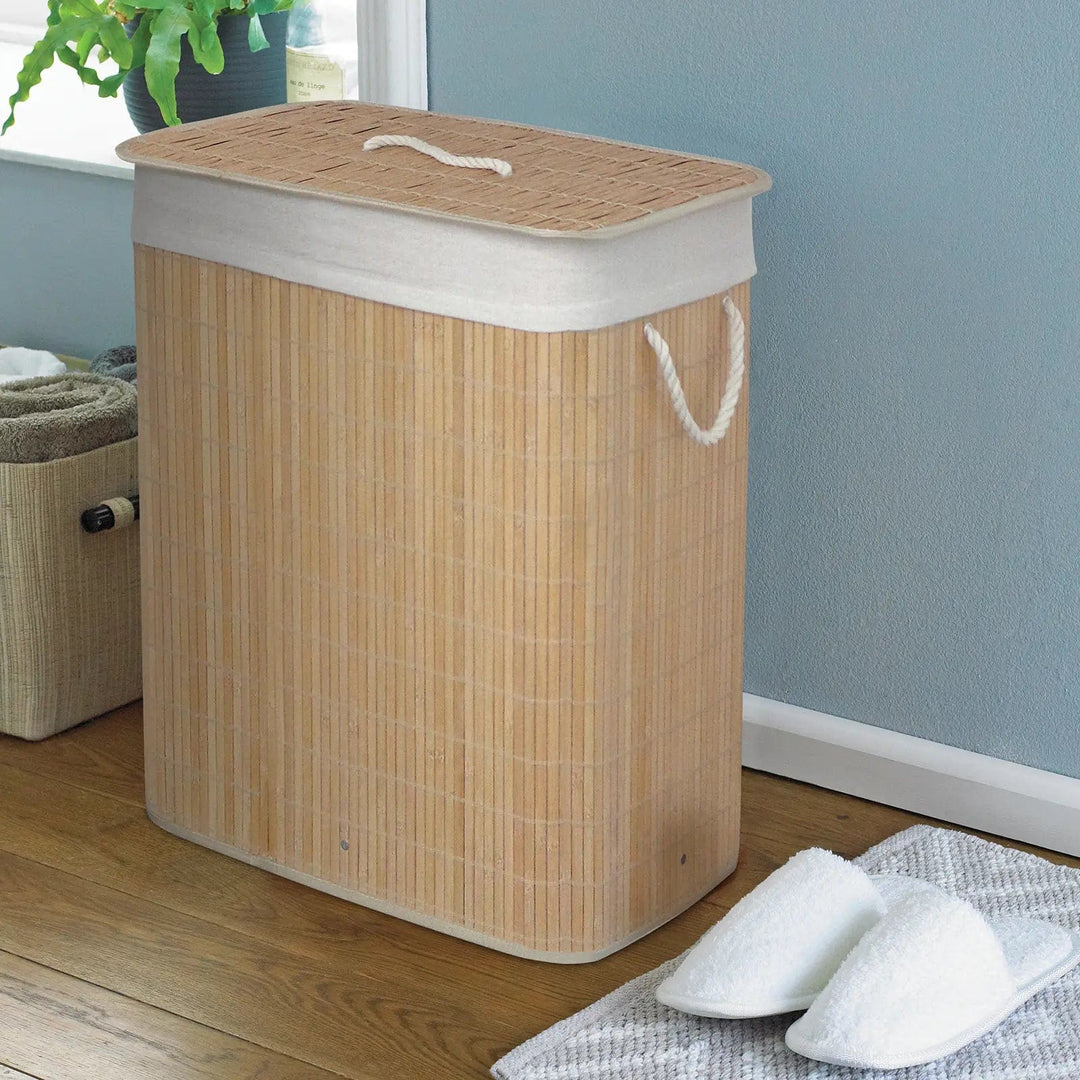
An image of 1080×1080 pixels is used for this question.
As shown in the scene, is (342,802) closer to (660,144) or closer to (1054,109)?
(660,144)

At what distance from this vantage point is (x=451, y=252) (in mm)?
1144

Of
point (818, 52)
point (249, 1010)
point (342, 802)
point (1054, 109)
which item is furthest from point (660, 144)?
point (249, 1010)

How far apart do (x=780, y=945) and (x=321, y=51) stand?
1.31 m

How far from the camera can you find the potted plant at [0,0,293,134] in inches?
66.5

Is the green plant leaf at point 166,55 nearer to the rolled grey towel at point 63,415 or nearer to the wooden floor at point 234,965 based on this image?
the rolled grey towel at point 63,415

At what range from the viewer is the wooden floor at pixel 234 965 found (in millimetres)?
1171

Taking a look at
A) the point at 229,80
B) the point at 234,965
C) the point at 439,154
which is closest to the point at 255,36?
the point at 229,80

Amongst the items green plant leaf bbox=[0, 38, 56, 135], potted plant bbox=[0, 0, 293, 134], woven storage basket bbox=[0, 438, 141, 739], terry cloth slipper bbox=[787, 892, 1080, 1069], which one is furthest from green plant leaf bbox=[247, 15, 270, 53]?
terry cloth slipper bbox=[787, 892, 1080, 1069]

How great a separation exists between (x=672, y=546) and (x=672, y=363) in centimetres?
15

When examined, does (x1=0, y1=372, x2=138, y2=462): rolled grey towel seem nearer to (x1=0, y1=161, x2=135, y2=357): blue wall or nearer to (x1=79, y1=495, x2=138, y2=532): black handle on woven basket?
(x1=79, y1=495, x2=138, y2=532): black handle on woven basket

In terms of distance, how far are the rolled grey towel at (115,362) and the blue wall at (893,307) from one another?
0.50 meters

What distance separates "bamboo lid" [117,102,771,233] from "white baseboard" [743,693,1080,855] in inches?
20.7

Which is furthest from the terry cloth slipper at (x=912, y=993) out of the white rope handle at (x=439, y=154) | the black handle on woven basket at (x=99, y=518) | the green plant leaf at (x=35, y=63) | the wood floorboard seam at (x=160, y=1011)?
the green plant leaf at (x=35, y=63)

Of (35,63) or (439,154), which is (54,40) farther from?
(439,154)
